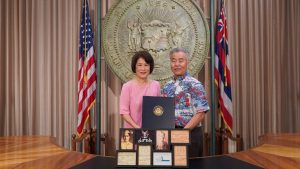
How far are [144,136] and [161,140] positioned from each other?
0.30 ft

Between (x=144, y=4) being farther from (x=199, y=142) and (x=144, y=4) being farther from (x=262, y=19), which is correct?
(x=199, y=142)

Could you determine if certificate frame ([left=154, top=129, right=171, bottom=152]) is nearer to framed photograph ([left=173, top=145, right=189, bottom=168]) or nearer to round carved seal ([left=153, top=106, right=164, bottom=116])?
framed photograph ([left=173, top=145, right=189, bottom=168])

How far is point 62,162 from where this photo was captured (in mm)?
1757

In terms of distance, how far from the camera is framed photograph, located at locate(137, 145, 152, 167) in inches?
63.3

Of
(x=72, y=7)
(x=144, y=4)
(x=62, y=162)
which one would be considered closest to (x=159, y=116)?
(x=62, y=162)

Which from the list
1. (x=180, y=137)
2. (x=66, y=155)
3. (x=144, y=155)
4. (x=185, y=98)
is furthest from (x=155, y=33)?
(x=144, y=155)

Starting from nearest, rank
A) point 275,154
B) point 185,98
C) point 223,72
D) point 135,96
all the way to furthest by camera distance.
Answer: point 275,154, point 185,98, point 135,96, point 223,72

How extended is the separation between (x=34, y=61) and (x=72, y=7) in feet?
2.91

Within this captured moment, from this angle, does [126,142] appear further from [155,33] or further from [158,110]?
[155,33]

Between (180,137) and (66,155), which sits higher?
(180,137)

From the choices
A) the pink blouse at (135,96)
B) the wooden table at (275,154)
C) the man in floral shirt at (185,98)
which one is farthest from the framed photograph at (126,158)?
the pink blouse at (135,96)

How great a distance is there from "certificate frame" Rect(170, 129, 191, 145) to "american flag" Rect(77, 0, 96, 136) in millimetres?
2398

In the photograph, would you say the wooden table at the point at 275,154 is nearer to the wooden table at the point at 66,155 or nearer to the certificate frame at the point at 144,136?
the wooden table at the point at 66,155

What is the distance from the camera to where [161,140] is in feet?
5.51
